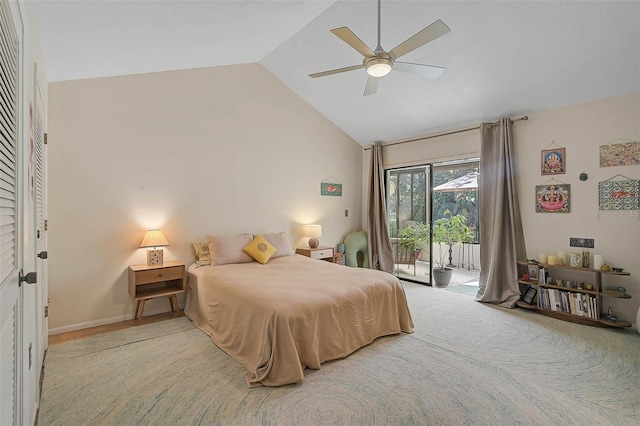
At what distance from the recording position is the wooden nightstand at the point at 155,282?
342cm

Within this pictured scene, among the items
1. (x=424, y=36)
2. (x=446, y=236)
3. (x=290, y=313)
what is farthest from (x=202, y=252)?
(x=446, y=236)

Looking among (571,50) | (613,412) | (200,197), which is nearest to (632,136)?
(571,50)

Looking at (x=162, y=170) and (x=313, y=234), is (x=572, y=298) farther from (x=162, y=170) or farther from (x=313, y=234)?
(x=162, y=170)

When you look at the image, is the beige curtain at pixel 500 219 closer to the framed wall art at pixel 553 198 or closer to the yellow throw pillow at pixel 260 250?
the framed wall art at pixel 553 198

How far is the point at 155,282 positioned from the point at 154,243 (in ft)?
1.56

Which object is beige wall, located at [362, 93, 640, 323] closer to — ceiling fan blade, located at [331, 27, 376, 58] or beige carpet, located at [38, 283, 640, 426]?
beige carpet, located at [38, 283, 640, 426]

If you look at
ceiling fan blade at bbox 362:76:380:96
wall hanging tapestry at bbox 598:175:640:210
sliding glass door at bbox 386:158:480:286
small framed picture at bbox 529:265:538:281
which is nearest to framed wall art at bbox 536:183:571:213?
wall hanging tapestry at bbox 598:175:640:210

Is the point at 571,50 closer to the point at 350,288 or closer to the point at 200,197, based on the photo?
the point at 350,288

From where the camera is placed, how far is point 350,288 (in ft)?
9.50

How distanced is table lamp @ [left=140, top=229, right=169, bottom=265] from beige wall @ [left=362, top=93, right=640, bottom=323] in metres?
4.55

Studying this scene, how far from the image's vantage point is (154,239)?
3.59 metres

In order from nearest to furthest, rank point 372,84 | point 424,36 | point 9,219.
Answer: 1. point 9,219
2. point 424,36
3. point 372,84

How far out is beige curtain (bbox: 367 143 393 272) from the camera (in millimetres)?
5676

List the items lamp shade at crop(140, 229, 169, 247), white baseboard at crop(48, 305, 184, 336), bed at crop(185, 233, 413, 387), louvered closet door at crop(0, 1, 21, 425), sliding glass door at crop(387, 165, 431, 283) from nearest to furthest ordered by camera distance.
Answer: louvered closet door at crop(0, 1, 21, 425) → bed at crop(185, 233, 413, 387) → white baseboard at crop(48, 305, 184, 336) → lamp shade at crop(140, 229, 169, 247) → sliding glass door at crop(387, 165, 431, 283)
